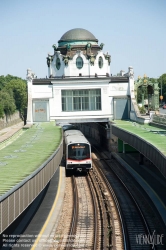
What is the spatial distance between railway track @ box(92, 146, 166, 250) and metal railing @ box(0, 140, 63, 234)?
16.3ft

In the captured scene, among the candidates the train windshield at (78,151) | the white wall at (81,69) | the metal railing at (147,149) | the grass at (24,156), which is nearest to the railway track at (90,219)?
the train windshield at (78,151)

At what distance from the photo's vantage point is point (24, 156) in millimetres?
28734

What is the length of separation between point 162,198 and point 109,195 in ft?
14.8

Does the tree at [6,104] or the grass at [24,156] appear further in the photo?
the tree at [6,104]

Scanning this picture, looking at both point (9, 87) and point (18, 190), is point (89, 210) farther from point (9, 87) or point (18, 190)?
point (9, 87)

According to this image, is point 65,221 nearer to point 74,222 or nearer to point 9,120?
point 74,222

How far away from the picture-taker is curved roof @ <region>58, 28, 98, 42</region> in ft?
218

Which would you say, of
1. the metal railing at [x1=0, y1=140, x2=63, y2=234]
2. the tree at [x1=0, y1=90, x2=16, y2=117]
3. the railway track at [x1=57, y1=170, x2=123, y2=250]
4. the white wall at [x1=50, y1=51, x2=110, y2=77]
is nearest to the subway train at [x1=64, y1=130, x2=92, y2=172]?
the railway track at [x1=57, y1=170, x2=123, y2=250]

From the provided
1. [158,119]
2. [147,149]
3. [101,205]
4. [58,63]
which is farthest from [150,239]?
[58,63]

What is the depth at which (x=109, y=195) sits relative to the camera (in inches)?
1292

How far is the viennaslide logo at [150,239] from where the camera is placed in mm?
21595

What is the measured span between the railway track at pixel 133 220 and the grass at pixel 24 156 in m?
5.66

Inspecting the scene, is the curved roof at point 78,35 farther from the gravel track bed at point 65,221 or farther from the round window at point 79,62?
the gravel track bed at point 65,221

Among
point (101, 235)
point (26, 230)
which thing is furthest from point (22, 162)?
point (101, 235)
